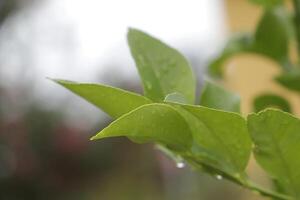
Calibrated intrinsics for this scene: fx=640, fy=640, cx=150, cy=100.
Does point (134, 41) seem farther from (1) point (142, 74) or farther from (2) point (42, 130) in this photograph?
(2) point (42, 130)

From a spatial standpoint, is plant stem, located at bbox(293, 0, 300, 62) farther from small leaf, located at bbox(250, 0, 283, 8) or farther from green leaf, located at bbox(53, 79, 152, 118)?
green leaf, located at bbox(53, 79, 152, 118)

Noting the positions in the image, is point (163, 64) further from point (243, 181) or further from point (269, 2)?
point (269, 2)

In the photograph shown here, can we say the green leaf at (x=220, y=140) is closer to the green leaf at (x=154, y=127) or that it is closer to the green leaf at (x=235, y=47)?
the green leaf at (x=154, y=127)

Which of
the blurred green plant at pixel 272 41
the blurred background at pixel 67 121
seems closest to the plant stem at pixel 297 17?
the blurred green plant at pixel 272 41

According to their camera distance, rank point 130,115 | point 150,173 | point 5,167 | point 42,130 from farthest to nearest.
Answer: point 150,173 < point 42,130 < point 5,167 < point 130,115

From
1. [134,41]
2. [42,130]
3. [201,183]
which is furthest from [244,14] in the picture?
[134,41]

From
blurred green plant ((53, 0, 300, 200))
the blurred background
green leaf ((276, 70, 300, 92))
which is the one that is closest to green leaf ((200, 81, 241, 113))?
blurred green plant ((53, 0, 300, 200))

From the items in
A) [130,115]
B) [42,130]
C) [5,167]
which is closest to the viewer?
[130,115]
